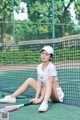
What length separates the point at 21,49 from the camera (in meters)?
7.00

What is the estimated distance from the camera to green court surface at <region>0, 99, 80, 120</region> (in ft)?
12.5

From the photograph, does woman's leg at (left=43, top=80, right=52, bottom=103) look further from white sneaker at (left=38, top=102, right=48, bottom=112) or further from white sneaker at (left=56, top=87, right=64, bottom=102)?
white sneaker at (left=56, top=87, right=64, bottom=102)

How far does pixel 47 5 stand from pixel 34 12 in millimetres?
1131

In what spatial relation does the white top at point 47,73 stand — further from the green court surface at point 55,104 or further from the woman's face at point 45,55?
the green court surface at point 55,104

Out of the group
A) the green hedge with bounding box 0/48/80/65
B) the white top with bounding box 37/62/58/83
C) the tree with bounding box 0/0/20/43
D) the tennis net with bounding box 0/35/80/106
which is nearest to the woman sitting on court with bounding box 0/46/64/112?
the white top with bounding box 37/62/58/83

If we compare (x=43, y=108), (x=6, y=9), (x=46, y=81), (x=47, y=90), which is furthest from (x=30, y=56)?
(x=6, y=9)

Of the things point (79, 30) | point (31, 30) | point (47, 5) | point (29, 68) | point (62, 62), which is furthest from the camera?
point (47, 5)

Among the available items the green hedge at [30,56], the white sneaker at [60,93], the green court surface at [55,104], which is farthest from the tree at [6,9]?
the white sneaker at [60,93]

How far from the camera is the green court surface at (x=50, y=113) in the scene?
3808 millimetres

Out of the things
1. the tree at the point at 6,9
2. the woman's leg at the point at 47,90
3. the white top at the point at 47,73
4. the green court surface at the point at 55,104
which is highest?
the tree at the point at 6,9

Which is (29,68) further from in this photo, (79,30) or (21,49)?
(79,30)

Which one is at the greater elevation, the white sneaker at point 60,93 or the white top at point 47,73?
the white top at point 47,73

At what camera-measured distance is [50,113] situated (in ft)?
13.3

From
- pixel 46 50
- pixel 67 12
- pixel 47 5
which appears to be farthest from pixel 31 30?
pixel 46 50
